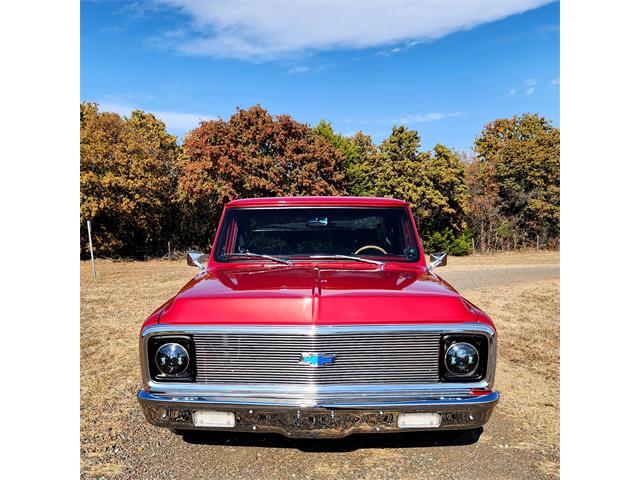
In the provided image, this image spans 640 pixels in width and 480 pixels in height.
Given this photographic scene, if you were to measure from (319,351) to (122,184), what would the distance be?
2199 centimetres

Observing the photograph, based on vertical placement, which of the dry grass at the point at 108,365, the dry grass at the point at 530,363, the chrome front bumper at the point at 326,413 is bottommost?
the dry grass at the point at 530,363

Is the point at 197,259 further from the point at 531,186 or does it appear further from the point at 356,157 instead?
the point at 531,186

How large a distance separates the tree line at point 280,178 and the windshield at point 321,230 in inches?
745

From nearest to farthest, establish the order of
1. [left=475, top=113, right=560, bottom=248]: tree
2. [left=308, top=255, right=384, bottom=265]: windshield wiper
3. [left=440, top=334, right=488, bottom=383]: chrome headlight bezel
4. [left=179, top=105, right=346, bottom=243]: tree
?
1. [left=440, top=334, right=488, bottom=383]: chrome headlight bezel
2. [left=308, top=255, right=384, bottom=265]: windshield wiper
3. [left=179, top=105, right=346, bottom=243]: tree
4. [left=475, top=113, right=560, bottom=248]: tree

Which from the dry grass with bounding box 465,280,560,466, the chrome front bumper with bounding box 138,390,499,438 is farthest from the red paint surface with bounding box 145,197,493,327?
the dry grass with bounding box 465,280,560,466

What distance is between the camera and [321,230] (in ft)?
13.7

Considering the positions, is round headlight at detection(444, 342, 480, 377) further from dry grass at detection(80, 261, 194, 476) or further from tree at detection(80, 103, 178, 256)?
tree at detection(80, 103, 178, 256)

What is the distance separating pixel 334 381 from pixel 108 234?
23.8 metres

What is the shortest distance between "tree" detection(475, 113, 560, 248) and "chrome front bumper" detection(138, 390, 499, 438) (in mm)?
25864

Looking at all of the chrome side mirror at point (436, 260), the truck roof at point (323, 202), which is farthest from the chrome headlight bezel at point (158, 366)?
the chrome side mirror at point (436, 260)

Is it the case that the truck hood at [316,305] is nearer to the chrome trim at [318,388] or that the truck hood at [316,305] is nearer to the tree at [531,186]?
the chrome trim at [318,388]

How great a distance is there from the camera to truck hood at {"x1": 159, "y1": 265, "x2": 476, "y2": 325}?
2807 millimetres

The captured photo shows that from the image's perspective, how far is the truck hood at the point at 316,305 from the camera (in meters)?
2.81

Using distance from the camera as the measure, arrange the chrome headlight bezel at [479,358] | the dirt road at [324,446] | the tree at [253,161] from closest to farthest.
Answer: the chrome headlight bezel at [479,358], the dirt road at [324,446], the tree at [253,161]
